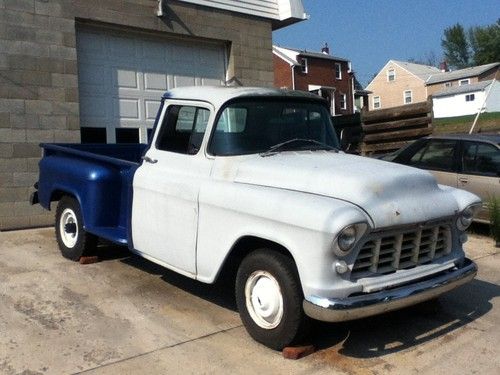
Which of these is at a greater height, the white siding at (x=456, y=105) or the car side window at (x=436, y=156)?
the white siding at (x=456, y=105)

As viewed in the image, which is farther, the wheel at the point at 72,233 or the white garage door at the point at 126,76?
the white garage door at the point at 126,76

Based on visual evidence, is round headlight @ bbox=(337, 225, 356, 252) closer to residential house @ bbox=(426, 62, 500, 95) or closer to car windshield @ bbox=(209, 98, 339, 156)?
car windshield @ bbox=(209, 98, 339, 156)

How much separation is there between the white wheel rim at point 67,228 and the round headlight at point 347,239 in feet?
12.4

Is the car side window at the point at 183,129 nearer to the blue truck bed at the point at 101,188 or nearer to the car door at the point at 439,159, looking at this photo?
the blue truck bed at the point at 101,188

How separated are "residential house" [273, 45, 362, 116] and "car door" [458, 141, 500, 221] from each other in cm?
3018

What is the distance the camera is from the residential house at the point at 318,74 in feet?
135

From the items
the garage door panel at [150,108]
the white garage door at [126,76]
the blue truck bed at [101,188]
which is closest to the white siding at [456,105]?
the white garage door at [126,76]

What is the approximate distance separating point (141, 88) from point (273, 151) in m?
5.94

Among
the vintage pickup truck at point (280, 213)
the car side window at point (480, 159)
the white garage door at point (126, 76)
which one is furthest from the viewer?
the white garage door at point (126, 76)

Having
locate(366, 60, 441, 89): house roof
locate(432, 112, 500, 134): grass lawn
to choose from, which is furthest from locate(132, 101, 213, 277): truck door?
locate(366, 60, 441, 89): house roof

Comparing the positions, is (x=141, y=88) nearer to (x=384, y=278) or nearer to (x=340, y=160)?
(x=340, y=160)

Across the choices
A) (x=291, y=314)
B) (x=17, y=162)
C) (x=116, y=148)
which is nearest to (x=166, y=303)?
(x=291, y=314)

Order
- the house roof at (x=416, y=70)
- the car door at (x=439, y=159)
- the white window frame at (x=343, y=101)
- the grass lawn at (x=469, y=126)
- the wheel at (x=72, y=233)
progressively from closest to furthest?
the wheel at (x=72, y=233)
the car door at (x=439, y=159)
the grass lawn at (x=469, y=126)
the white window frame at (x=343, y=101)
the house roof at (x=416, y=70)

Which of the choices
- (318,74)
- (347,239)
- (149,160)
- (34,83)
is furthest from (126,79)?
(318,74)
